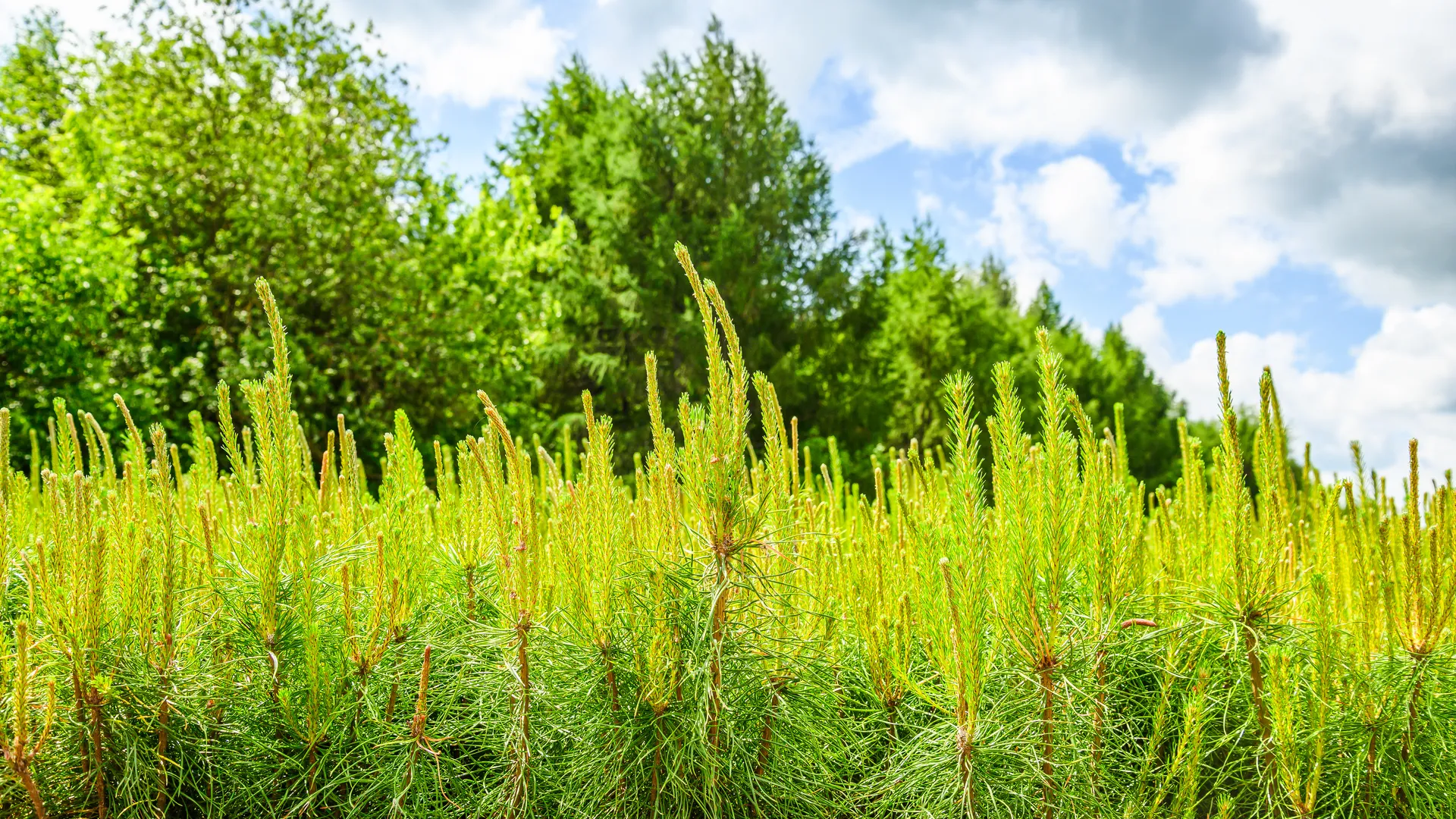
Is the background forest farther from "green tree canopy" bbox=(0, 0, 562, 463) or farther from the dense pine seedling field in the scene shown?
the dense pine seedling field

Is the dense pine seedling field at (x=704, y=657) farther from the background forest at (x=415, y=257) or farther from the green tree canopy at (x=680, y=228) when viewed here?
the green tree canopy at (x=680, y=228)

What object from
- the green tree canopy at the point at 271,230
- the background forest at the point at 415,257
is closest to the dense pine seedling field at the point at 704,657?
the background forest at the point at 415,257

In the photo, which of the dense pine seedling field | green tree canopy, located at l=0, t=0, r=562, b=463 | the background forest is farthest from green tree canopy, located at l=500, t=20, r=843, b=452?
the dense pine seedling field

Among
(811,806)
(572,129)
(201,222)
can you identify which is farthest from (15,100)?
(811,806)

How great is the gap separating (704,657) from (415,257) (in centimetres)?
1381

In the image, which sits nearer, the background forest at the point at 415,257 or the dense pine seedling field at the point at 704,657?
the dense pine seedling field at the point at 704,657

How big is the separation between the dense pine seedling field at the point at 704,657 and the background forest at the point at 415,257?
17.6 ft

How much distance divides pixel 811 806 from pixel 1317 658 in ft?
3.55

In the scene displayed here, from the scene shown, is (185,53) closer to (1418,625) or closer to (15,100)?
(15,100)

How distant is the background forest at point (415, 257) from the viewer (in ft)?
36.9

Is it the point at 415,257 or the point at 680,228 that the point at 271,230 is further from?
the point at 680,228

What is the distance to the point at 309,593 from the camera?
1812 mm

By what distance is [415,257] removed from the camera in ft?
46.2

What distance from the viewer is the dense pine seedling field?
5.30 feet
